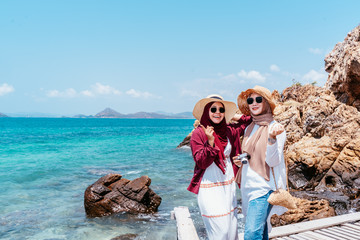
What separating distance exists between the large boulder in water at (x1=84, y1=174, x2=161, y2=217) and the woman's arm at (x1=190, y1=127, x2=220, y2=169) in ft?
23.1

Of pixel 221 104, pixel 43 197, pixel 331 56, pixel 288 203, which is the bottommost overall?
pixel 43 197

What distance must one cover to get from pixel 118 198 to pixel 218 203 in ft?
23.6

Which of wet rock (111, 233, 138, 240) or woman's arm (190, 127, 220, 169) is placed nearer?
woman's arm (190, 127, 220, 169)

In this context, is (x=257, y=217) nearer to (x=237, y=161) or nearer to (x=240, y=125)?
(x=237, y=161)

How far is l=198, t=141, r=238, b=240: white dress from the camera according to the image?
3262mm

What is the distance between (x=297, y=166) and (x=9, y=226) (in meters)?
10.8

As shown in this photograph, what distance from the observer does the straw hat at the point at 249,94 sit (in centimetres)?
341

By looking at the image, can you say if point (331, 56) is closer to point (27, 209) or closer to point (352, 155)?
point (352, 155)

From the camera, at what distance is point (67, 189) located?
14.0 m

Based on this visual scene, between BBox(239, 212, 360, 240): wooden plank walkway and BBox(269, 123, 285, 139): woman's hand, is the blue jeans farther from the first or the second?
BBox(239, 212, 360, 240): wooden plank walkway

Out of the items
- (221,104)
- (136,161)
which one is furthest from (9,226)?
(136,161)

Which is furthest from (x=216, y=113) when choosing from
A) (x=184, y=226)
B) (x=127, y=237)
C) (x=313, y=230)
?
(x=127, y=237)

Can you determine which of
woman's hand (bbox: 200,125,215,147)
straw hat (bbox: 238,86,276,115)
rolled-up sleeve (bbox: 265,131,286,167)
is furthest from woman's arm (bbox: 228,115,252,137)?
rolled-up sleeve (bbox: 265,131,286,167)

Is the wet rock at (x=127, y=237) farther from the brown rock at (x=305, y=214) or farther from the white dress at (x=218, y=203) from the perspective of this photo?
the white dress at (x=218, y=203)
